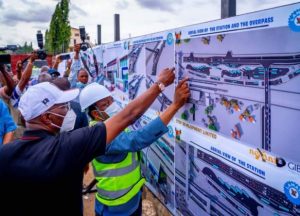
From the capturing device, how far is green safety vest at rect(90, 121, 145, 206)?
283 cm

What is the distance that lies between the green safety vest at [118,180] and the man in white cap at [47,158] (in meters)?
0.89

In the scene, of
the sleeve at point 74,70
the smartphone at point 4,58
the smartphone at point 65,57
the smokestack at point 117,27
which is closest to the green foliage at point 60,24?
the smartphone at point 65,57

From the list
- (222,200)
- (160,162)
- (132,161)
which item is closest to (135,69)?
(160,162)

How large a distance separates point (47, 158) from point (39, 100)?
1.17 ft

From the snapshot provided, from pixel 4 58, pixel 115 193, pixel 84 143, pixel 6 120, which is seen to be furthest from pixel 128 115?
pixel 4 58

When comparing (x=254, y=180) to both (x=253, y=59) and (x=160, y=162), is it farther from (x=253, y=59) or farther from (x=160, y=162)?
(x=160, y=162)

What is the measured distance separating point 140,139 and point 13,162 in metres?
1.08

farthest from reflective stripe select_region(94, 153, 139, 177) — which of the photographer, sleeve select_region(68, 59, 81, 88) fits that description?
sleeve select_region(68, 59, 81, 88)

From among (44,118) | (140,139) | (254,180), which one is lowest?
(254,180)

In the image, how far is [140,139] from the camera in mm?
2561

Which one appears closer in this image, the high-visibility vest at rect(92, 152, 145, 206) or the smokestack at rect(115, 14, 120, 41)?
the high-visibility vest at rect(92, 152, 145, 206)

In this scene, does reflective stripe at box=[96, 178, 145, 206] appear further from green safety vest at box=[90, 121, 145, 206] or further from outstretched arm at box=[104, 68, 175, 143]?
outstretched arm at box=[104, 68, 175, 143]

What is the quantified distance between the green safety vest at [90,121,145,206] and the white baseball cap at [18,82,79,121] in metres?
0.94

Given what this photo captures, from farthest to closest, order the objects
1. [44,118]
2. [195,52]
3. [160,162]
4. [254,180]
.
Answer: [160,162]
[195,52]
[254,180]
[44,118]
